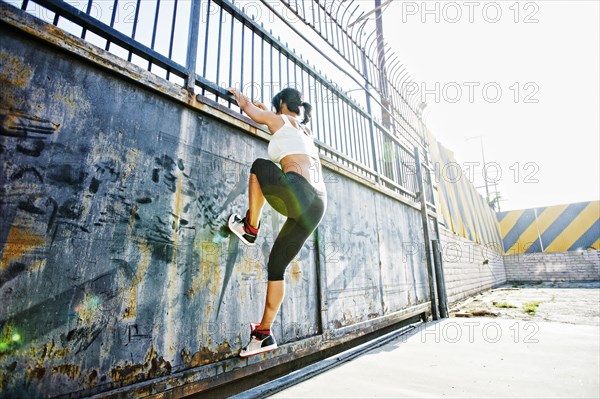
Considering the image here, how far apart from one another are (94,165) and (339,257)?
2196mm

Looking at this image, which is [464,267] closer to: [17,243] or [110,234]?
[110,234]

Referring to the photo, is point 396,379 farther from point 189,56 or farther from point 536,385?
point 189,56

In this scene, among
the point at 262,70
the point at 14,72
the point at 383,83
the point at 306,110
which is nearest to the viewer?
the point at 14,72

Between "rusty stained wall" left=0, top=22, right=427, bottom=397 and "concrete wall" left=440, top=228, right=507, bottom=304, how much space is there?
4.97 meters

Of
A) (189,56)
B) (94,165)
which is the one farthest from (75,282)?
(189,56)

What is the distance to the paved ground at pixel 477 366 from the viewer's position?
72.2 inches

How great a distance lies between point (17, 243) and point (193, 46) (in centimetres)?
154

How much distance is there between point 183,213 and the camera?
5.65 feet

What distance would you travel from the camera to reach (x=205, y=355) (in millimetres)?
1682

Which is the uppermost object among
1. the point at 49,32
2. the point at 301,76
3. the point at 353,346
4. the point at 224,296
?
the point at 301,76

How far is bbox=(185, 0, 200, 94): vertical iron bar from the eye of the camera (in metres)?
1.92

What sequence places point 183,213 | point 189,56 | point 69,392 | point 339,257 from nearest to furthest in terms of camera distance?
point 69,392, point 183,213, point 189,56, point 339,257

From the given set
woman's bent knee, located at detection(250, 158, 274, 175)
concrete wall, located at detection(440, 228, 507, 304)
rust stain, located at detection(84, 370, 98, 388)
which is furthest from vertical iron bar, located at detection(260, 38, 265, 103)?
concrete wall, located at detection(440, 228, 507, 304)

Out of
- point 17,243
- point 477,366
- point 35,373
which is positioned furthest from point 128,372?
point 477,366
